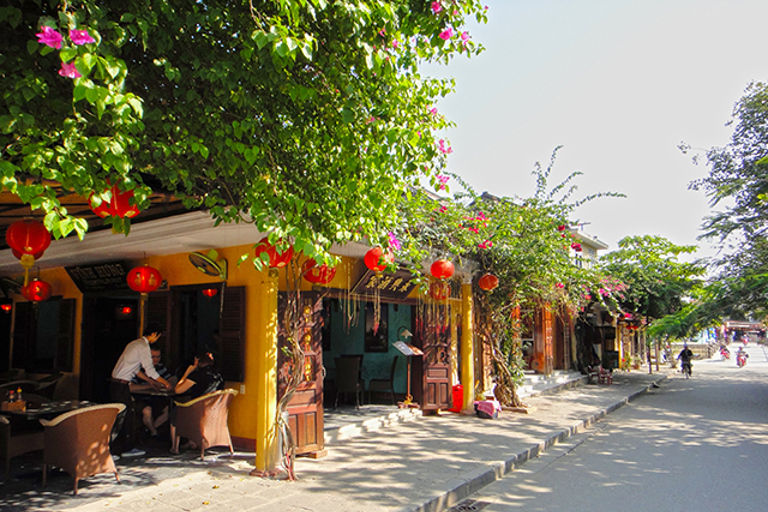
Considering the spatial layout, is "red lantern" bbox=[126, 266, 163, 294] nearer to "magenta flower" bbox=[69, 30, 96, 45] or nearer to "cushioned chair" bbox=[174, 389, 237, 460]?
"cushioned chair" bbox=[174, 389, 237, 460]

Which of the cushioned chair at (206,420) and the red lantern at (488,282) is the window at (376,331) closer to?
the red lantern at (488,282)

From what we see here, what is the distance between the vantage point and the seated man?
7.19m

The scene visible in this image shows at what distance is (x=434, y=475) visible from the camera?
634cm

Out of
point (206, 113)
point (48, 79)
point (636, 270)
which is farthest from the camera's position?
point (636, 270)

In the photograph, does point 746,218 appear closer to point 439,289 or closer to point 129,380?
point 439,289

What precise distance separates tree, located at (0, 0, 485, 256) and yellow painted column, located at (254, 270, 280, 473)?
2045 mm

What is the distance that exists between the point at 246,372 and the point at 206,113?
4.18 m

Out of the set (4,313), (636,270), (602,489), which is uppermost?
(636,270)

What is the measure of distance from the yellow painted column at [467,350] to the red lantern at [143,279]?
6.45 m

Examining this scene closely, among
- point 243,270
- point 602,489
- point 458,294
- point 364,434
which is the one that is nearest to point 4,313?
point 243,270

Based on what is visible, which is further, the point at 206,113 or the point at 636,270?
the point at 636,270

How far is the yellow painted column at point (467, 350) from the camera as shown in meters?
11.0

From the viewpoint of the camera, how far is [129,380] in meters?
6.98

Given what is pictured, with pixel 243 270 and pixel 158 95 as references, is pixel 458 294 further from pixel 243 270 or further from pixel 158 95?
pixel 158 95
